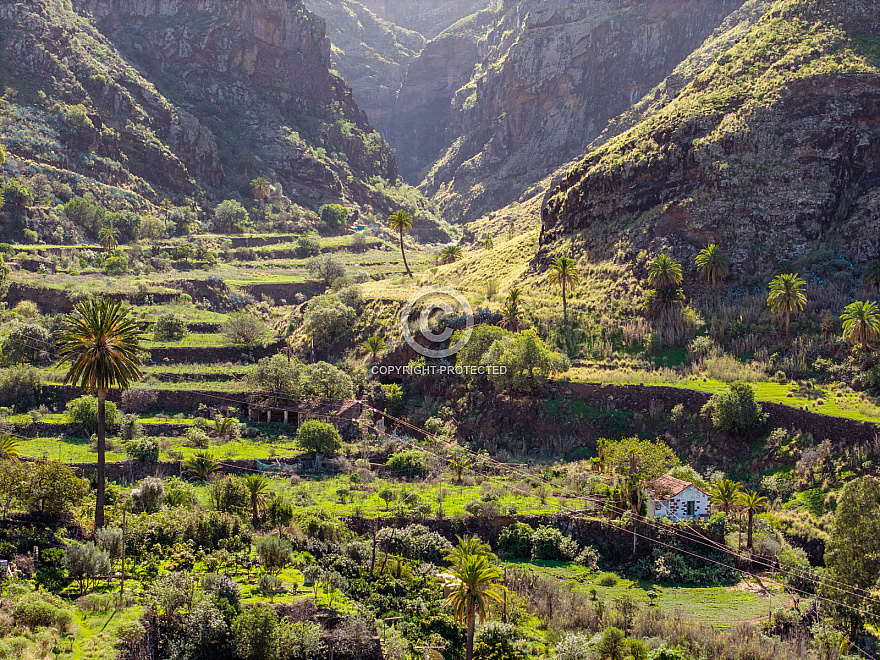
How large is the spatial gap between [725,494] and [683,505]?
2.18m

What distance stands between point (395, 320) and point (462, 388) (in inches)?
516

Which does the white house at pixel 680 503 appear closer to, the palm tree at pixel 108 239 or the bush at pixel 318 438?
the bush at pixel 318 438

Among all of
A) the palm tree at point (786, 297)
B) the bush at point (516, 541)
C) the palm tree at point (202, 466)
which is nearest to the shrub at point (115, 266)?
the palm tree at point (202, 466)

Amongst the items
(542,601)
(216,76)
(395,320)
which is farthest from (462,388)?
(216,76)

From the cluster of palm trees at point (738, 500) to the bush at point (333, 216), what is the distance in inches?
3619

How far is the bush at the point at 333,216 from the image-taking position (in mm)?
125750

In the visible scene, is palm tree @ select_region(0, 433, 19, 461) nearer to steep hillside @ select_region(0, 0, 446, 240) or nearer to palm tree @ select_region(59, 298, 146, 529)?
palm tree @ select_region(59, 298, 146, 529)

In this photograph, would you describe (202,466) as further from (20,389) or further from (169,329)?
(169,329)

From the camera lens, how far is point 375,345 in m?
66.8

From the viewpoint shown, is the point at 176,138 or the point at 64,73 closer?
the point at 64,73

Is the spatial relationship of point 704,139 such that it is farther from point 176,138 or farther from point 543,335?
point 176,138

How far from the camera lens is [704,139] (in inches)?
2672

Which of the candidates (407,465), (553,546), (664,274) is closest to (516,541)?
(553,546)

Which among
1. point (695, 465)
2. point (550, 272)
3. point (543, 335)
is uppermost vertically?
point (550, 272)
